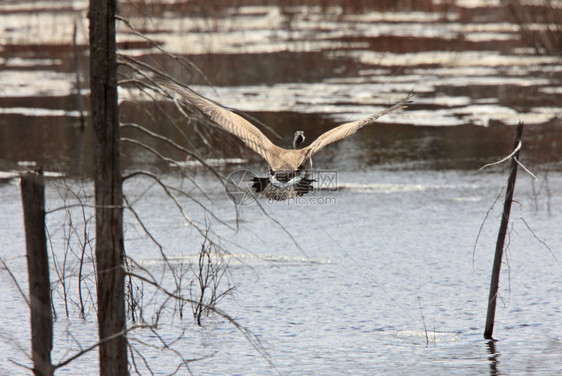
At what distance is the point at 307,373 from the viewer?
7289 millimetres

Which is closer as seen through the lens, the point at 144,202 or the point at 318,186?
the point at 144,202

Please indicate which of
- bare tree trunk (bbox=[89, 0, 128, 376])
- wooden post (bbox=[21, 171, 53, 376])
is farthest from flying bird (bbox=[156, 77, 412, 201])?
wooden post (bbox=[21, 171, 53, 376])

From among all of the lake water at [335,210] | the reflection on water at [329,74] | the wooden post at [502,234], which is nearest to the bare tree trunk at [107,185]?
the lake water at [335,210]

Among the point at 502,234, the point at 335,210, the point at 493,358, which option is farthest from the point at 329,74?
the point at 493,358

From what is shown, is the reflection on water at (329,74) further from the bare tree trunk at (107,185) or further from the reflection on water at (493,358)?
the bare tree trunk at (107,185)

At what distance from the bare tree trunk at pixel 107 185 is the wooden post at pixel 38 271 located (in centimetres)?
32

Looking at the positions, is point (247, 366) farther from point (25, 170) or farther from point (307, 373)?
point (25, 170)

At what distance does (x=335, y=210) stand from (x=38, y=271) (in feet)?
25.8

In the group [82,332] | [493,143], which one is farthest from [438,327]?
[493,143]

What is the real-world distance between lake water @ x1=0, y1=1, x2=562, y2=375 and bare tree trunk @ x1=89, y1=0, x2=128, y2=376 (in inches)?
12.4

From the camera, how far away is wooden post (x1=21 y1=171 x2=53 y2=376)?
503cm

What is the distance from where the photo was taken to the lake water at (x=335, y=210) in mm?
7855

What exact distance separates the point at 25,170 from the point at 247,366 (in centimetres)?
334

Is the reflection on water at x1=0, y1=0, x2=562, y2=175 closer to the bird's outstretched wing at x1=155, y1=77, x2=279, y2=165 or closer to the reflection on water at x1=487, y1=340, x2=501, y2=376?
the reflection on water at x1=487, y1=340, x2=501, y2=376
